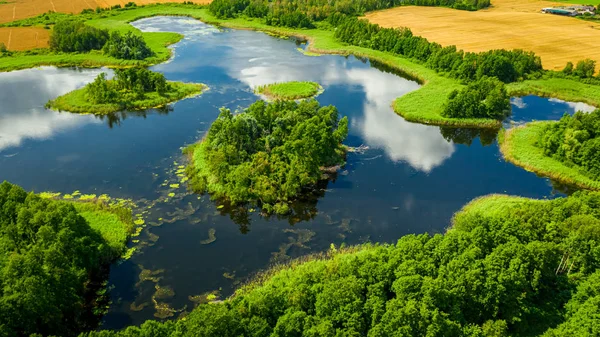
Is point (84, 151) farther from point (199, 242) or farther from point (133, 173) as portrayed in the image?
point (199, 242)

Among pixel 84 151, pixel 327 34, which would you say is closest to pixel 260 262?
pixel 84 151

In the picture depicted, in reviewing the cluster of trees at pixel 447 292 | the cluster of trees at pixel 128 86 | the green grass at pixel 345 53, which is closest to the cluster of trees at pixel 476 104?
the green grass at pixel 345 53

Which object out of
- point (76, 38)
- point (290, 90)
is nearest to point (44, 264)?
point (290, 90)

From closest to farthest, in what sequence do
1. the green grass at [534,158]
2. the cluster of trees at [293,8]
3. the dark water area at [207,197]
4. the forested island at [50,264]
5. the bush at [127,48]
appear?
the forested island at [50,264], the dark water area at [207,197], the green grass at [534,158], the bush at [127,48], the cluster of trees at [293,8]

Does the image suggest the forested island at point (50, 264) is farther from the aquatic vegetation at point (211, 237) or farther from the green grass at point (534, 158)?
the green grass at point (534, 158)

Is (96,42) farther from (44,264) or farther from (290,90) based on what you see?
(44,264)

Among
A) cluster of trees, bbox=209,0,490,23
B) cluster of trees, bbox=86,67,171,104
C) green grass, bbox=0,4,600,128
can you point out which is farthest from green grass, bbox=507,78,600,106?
cluster of trees, bbox=86,67,171,104
